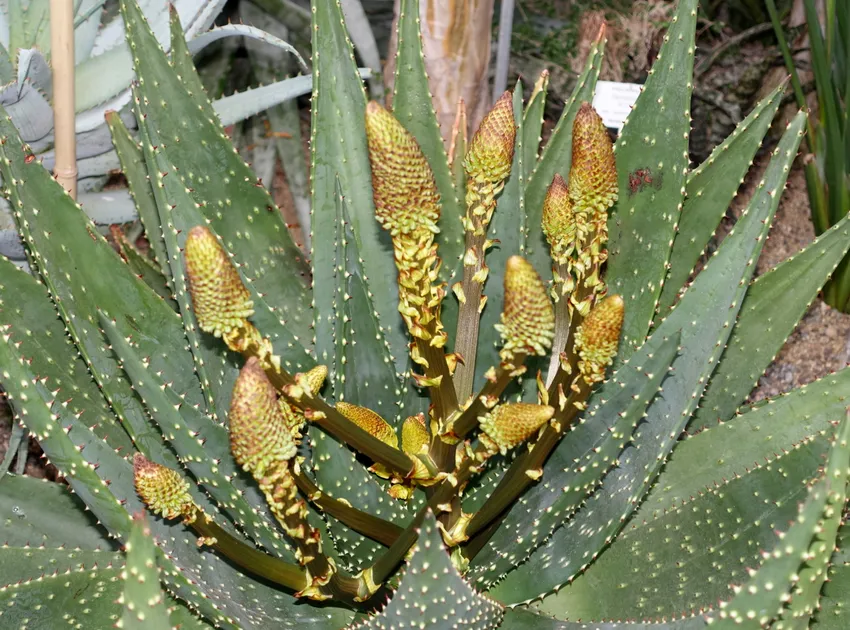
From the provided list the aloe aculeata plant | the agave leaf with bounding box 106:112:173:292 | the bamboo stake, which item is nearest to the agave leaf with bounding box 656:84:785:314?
the aloe aculeata plant

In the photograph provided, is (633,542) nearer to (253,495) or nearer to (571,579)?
(571,579)

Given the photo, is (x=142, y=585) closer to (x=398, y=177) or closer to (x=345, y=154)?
(x=398, y=177)

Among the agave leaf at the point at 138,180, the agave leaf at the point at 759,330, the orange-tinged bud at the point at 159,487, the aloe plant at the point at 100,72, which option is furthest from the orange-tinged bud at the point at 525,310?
the aloe plant at the point at 100,72

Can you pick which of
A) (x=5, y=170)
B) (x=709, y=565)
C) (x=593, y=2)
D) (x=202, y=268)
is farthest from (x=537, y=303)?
(x=593, y=2)

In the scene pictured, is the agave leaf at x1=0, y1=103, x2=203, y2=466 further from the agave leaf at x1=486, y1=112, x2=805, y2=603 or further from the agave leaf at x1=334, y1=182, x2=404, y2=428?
the agave leaf at x1=486, y1=112, x2=805, y2=603

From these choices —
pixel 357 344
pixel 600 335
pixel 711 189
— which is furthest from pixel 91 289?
pixel 711 189

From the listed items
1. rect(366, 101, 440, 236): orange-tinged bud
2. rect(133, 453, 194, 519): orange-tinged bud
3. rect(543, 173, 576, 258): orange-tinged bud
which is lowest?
rect(133, 453, 194, 519): orange-tinged bud
